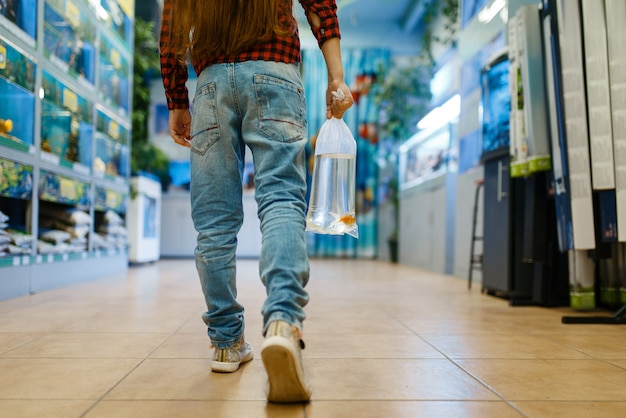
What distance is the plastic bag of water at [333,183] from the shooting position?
1.44m

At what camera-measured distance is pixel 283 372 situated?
1.05 metres

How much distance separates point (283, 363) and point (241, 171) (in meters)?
0.50

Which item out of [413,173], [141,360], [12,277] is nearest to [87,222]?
[12,277]

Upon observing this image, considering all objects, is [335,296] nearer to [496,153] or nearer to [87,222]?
[496,153]

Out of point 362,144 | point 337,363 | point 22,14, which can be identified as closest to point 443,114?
point 362,144

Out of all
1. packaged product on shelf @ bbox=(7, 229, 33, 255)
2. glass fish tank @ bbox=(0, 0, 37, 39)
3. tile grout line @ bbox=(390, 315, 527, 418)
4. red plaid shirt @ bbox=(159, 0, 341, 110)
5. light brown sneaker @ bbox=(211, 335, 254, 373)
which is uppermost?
glass fish tank @ bbox=(0, 0, 37, 39)

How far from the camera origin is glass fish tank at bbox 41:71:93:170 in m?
3.19

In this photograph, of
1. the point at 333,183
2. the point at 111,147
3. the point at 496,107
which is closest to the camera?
the point at 333,183

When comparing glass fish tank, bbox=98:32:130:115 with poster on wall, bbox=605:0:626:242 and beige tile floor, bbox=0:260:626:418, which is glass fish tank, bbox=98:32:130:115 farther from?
poster on wall, bbox=605:0:626:242

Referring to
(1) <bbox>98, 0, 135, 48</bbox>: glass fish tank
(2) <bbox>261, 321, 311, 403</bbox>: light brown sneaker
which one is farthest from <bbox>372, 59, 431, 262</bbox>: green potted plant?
(2) <bbox>261, 321, 311, 403</bbox>: light brown sneaker

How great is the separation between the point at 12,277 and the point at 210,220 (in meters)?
1.94

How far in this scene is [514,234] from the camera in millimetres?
2979

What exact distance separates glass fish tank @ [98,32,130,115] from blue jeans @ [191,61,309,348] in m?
3.23

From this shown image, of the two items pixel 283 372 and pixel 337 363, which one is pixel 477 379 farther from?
pixel 283 372
